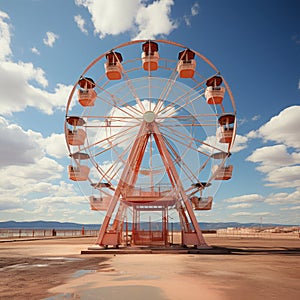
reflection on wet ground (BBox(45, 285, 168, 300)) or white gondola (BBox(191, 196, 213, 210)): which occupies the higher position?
white gondola (BBox(191, 196, 213, 210))

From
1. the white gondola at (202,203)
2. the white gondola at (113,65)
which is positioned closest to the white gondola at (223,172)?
the white gondola at (202,203)

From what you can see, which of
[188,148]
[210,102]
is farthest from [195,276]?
[210,102]

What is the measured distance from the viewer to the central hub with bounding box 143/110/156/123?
1851 cm

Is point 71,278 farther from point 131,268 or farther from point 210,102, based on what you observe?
point 210,102

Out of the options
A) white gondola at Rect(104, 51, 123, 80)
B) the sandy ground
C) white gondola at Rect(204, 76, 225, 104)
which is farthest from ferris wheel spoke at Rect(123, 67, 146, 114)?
the sandy ground

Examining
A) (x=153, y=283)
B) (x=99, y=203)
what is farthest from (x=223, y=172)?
(x=153, y=283)

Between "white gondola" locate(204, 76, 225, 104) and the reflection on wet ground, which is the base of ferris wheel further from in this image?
the reflection on wet ground

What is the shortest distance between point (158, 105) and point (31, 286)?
13.6m

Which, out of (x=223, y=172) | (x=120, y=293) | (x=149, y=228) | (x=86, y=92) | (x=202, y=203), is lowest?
(x=120, y=293)

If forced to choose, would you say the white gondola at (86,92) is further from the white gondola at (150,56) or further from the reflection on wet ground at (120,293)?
the reflection on wet ground at (120,293)

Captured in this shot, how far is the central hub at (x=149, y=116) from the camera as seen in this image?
60.7 feet

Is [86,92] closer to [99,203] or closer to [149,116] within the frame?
[149,116]

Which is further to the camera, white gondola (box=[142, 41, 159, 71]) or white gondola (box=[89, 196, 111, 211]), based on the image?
white gondola (box=[142, 41, 159, 71])

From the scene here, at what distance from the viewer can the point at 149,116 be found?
1861 centimetres
